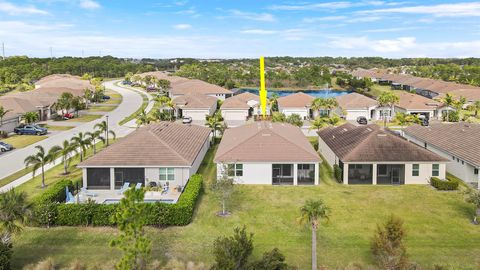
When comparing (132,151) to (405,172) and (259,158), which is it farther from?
(405,172)

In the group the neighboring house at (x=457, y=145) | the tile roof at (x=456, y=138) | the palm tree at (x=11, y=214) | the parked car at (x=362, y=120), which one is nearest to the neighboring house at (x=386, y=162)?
the neighboring house at (x=457, y=145)

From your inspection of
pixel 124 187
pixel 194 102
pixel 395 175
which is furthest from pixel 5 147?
pixel 395 175

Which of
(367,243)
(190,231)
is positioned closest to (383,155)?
(367,243)

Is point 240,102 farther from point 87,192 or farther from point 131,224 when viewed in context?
point 131,224

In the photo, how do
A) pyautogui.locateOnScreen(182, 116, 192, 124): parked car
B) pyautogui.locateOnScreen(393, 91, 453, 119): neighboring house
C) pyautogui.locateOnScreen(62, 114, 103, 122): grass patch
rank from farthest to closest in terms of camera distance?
pyautogui.locateOnScreen(62, 114, 103, 122): grass patch, pyautogui.locateOnScreen(393, 91, 453, 119): neighboring house, pyautogui.locateOnScreen(182, 116, 192, 124): parked car

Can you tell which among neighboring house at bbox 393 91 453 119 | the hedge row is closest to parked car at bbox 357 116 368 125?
neighboring house at bbox 393 91 453 119

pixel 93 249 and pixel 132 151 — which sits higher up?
pixel 132 151

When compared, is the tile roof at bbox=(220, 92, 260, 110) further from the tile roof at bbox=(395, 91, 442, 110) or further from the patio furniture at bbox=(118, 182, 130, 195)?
the patio furniture at bbox=(118, 182, 130, 195)
